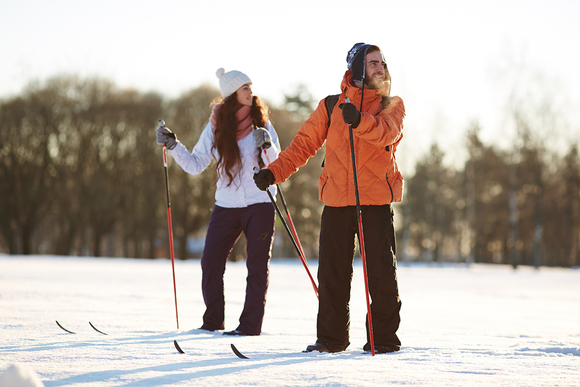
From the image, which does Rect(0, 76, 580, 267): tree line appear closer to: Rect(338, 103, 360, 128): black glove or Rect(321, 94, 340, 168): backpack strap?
Rect(321, 94, 340, 168): backpack strap

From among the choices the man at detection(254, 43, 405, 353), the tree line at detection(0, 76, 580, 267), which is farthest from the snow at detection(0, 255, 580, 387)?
the tree line at detection(0, 76, 580, 267)

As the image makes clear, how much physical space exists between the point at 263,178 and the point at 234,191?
2.96 feet

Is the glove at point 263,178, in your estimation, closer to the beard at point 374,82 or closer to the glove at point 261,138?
the glove at point 261,138

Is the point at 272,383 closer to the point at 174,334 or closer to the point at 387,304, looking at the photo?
the point at 387,304

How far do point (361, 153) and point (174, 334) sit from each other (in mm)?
1705

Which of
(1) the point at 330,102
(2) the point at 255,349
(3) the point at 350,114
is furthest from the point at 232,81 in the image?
(2) the point at 255,349

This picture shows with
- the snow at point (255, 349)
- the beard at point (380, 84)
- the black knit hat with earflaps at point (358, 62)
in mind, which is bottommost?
the snow at point (255, 349)

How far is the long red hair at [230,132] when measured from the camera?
14.2 ft

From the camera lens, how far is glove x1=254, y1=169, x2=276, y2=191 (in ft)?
11.4

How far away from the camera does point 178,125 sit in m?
27.2

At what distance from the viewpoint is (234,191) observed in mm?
4340

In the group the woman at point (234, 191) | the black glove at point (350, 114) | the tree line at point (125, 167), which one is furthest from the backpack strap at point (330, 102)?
the tree line at point (125, 167)

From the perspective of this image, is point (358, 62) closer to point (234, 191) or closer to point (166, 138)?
point (234, 191)

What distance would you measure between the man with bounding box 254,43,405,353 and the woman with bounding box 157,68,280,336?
32.9 inches
